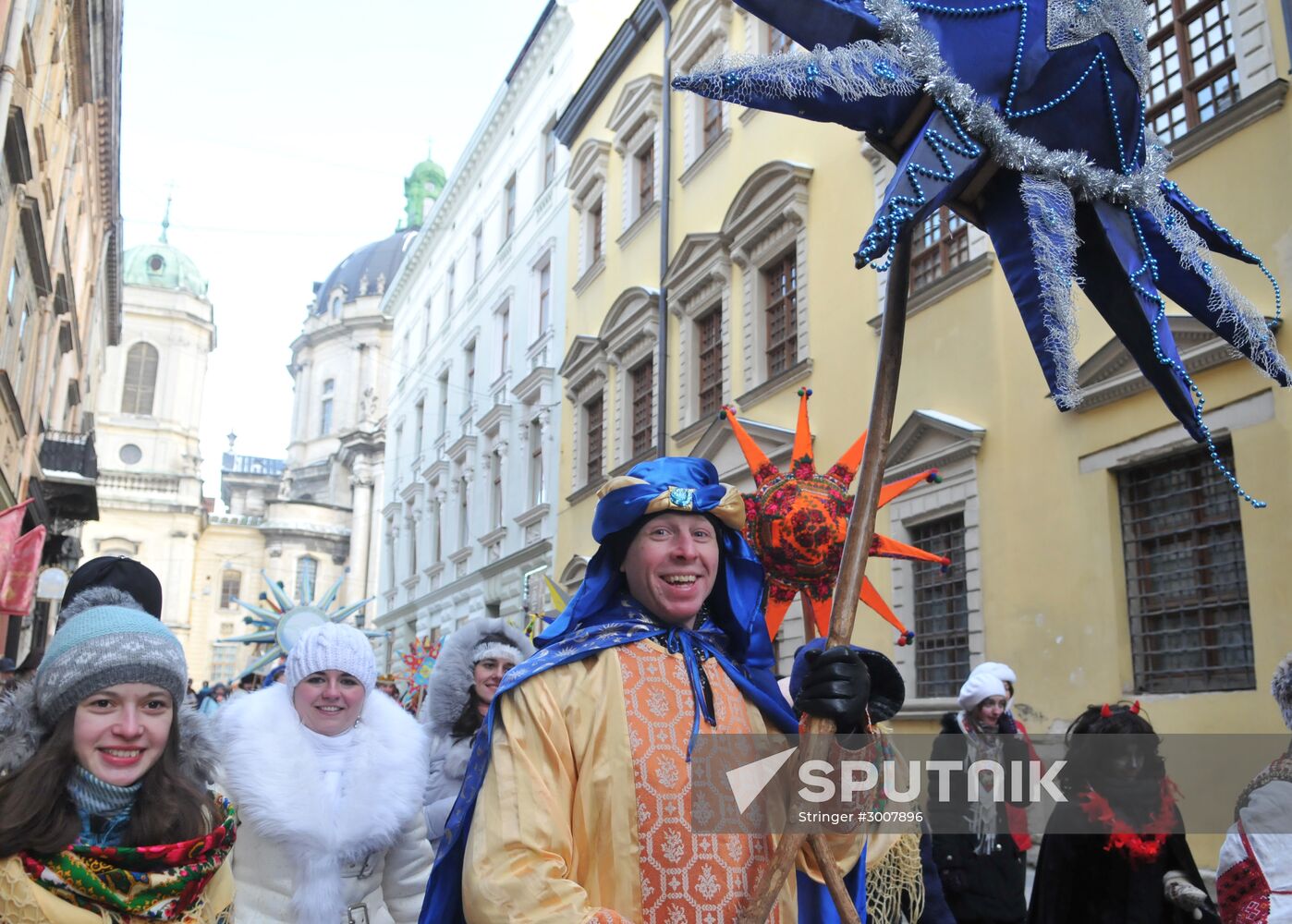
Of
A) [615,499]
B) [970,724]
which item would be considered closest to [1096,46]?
[615,499]

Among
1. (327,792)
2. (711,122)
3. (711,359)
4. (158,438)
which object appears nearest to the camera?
(327,792)

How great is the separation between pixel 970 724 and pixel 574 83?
19.2 meters

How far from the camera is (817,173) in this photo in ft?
44.4

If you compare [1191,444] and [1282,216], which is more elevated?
[1282,216]

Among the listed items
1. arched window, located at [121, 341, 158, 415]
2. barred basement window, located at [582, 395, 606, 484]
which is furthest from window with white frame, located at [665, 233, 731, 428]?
arched window, located at [121, 341, 158, 415]

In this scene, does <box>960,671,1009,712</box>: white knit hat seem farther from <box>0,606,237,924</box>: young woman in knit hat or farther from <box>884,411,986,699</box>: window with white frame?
<box>0,606,237,924</box>: young woman in knit hat

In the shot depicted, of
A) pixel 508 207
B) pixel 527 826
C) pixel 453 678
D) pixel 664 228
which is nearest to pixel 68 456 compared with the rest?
pixel 508 207

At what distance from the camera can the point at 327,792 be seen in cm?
400

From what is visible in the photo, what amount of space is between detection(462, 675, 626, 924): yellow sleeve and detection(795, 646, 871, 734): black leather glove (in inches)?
22.5

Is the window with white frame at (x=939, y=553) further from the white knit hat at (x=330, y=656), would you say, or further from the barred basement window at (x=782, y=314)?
the white knit hat at (x=330, y=656)

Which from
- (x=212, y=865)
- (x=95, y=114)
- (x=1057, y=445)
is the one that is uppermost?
(x=95, y=114)

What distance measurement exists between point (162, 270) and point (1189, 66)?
195ft

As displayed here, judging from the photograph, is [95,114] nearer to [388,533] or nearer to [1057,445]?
[388,533]

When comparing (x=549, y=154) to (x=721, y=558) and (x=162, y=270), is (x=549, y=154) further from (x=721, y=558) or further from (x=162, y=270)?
(x=162, y=270)
